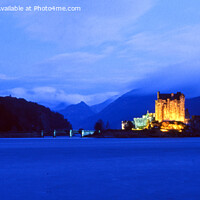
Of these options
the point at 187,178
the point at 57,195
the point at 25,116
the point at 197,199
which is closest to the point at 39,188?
the point at 57,195

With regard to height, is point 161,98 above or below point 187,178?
above

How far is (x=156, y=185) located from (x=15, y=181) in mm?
8034

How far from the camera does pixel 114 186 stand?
19.2 meters

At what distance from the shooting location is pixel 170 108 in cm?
15088

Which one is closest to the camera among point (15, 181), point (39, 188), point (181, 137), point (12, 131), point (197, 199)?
point (197, 199)

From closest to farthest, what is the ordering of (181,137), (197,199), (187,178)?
(197,199)
(187,178)
(181,137)

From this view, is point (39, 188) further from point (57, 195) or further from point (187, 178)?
point (187, 178)

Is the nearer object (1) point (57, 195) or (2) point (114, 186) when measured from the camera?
(1) point (57, 195)

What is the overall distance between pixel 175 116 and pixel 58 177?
134 meters

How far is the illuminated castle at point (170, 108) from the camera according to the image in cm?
15112

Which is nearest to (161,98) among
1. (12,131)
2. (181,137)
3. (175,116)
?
(175,116)

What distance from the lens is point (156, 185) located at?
19562mm

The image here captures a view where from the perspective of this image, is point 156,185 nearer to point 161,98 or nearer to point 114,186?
point 114,186

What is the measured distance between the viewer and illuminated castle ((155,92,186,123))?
151 metres
